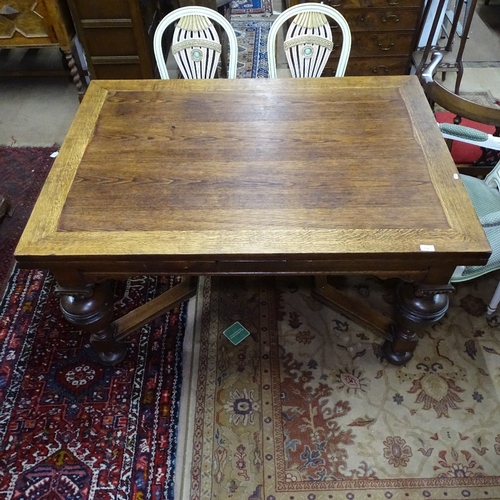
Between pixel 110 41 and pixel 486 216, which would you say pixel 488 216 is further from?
pixel 110 41

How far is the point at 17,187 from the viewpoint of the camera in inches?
92.9

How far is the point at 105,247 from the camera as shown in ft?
3.59

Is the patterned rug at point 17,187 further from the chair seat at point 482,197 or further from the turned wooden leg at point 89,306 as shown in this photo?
the chair seat at point 482,197

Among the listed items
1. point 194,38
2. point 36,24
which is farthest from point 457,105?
point 36,24

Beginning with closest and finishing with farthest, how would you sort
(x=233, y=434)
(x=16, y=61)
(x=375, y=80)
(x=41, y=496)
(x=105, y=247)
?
(x=105, y=247), (x=41, y=496), (x=233, y=434), (x=375, y=80), (x=16, y=61)

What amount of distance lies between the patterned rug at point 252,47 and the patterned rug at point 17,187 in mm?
1616

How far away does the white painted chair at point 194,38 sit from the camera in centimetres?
180

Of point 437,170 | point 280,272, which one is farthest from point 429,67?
point 280,272

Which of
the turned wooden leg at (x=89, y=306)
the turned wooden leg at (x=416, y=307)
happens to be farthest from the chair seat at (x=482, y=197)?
the turned wooden leg at (x=89, y=306)

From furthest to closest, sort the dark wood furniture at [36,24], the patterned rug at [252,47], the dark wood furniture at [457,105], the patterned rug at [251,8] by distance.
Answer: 1. the patterned rug at [251,8]
2. the patterned rug at [252,47]
3. the dark wood furniture at [36,24]
4. the dark wood furniture at [457,105]

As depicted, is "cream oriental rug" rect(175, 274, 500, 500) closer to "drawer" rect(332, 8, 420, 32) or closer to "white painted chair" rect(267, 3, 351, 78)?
"white painted chair" rect(267, 3, 351, 78)

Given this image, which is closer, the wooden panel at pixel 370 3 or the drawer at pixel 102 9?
the drawer at pixel 102 9

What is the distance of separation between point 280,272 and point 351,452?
0.69 metres

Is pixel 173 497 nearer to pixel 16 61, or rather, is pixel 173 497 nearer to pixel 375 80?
pixel 375 80
